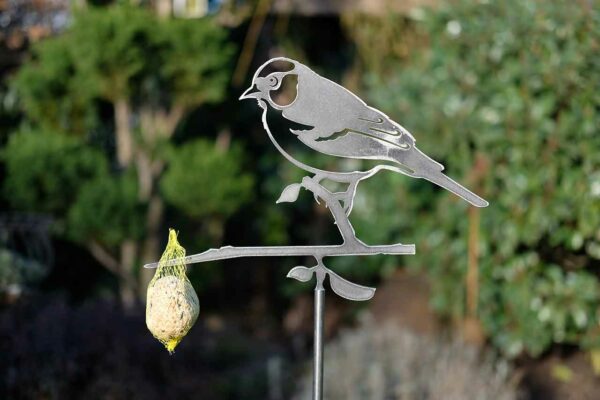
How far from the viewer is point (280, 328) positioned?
Result: 730cm

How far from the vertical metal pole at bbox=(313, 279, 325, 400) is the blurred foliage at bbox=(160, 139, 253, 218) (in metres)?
3.86

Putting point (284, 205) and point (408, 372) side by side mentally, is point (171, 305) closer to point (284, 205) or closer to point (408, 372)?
point (408, 372)

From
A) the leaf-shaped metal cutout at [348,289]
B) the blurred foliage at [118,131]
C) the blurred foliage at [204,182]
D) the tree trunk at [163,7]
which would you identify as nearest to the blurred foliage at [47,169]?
the blurred foliage at [118,131]

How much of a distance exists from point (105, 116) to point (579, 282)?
3.55 m

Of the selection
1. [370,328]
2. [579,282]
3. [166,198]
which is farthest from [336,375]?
[166,198]

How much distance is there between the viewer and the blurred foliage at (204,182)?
244 inches

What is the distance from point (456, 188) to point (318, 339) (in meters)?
0.50

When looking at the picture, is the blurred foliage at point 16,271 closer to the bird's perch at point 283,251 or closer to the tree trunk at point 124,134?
the tree trunk at point 124,134

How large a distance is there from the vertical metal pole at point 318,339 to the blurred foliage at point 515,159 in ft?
9.16

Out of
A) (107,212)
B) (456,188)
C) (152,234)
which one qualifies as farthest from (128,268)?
(456,188)

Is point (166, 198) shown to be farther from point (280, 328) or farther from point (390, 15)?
point (390, 15)

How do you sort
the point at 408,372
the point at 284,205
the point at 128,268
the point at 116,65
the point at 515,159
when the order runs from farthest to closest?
1. the point at 284,205
2. the point at 128,268
3. the point at 116,65
4. the point at 515,159
5. the point at 408,372

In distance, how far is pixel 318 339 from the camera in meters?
2.38

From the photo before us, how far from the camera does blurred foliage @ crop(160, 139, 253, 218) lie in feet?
20.3
